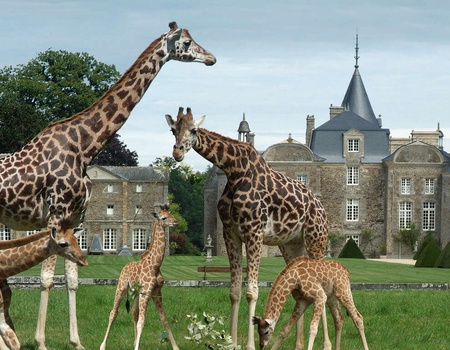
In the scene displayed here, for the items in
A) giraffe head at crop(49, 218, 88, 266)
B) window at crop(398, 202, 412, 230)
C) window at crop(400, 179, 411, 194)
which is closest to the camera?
giraffe head at crop(49, 218, 88, 266)

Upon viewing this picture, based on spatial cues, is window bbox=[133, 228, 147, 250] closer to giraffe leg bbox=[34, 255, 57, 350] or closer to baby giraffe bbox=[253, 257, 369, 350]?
giraffe leg bbox=[34, 255, 57, 350]

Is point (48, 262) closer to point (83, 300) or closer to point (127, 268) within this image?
point (127, 268)

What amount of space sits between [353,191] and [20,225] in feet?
203

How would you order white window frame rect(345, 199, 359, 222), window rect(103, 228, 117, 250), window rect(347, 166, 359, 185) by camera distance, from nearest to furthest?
window rect(103, 228, 117, 250) < white window frame rect(345, 199, 359, 222) < window rect(347, 166, 359, 185)

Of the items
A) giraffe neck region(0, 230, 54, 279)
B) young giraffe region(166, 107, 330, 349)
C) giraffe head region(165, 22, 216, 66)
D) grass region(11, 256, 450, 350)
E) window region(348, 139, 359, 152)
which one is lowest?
grass region(11, 256, 450, 350)

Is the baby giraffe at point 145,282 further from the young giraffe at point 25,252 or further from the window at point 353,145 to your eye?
the window at point 353,145

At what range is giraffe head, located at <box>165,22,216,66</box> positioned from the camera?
1146 centimetres

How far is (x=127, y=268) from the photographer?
11703 millimetres

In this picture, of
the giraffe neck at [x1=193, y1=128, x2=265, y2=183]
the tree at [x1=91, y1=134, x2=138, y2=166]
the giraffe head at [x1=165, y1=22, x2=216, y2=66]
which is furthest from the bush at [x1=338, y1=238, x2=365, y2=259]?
the giraffe head at [x1=165, y1=22, x2=216, y2=66]

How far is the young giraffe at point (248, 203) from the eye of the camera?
38.0 feet

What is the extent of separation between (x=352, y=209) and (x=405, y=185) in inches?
164

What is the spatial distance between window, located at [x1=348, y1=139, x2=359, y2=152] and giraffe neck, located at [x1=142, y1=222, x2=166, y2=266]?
61.3 m

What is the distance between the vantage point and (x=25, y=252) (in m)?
9.49

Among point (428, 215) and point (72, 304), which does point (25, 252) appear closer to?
point (72, 304)
